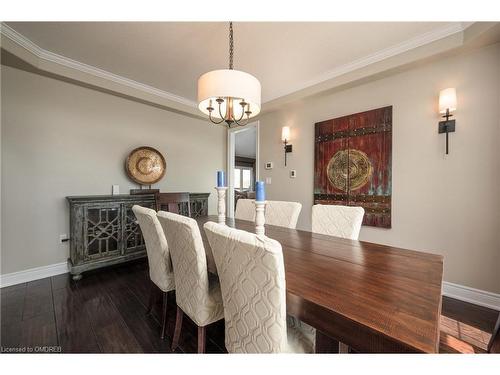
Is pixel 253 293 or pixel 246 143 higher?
pixel 246 143

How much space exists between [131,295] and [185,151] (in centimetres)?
235

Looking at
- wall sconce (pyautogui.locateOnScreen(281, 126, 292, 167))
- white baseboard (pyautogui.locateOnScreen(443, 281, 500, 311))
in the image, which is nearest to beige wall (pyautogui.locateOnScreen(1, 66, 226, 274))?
wall sconce (pyautogui.locateOnScreen(281, 126, 292, 167))

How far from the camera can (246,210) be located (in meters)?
2.53

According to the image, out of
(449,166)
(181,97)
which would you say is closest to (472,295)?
(449,166)

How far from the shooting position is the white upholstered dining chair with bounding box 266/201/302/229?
2.10 m

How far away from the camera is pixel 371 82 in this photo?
249 cm

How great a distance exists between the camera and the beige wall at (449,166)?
5.97 ft

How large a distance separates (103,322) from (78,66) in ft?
8.98

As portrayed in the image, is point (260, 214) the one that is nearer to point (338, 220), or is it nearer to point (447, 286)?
point (338, 220)

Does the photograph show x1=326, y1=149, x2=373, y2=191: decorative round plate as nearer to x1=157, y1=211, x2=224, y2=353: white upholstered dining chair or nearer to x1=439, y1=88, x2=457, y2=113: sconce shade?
x1=439, y1=88, x2=457, y2=113: sconce shade

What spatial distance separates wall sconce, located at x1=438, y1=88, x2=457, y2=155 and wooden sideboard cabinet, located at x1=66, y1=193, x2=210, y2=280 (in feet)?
11.1

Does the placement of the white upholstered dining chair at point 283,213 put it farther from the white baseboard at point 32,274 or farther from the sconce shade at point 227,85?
the white baseboard at point 32,274
